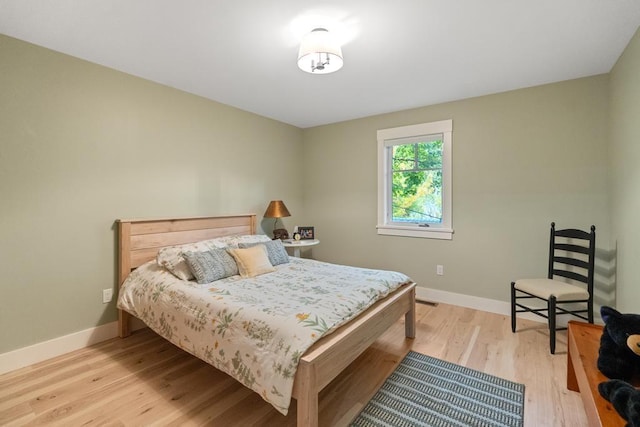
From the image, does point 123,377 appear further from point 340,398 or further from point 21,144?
point 21,144

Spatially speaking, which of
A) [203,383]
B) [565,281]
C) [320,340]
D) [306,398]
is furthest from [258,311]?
[565,281]

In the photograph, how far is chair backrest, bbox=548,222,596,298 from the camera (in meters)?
2.52

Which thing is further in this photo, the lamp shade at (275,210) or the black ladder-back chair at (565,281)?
Result: the lamp shade at (275,210)

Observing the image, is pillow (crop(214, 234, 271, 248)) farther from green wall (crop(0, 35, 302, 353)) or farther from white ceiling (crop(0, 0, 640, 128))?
white ceiling (crop(0, 0, 640, 128))

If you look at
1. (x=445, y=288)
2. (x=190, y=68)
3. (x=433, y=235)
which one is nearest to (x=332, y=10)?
(x=190, y=68)

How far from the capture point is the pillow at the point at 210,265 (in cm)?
239

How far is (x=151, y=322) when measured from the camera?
225 centimetres

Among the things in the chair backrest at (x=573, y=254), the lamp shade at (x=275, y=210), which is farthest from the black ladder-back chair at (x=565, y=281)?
the lamp shade at (x=275, y=210)

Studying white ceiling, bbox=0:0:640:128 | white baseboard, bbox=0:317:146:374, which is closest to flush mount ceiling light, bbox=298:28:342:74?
white ceiling, bbox=0:0:640:128

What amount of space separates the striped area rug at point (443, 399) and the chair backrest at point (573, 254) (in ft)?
4.35

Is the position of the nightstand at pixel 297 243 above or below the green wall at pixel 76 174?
below

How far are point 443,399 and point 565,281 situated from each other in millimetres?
1981

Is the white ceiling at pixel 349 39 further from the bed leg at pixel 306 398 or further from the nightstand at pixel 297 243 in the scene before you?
the bed leg at pixel 306 398

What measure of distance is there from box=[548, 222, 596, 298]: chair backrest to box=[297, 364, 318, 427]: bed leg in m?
2.53
